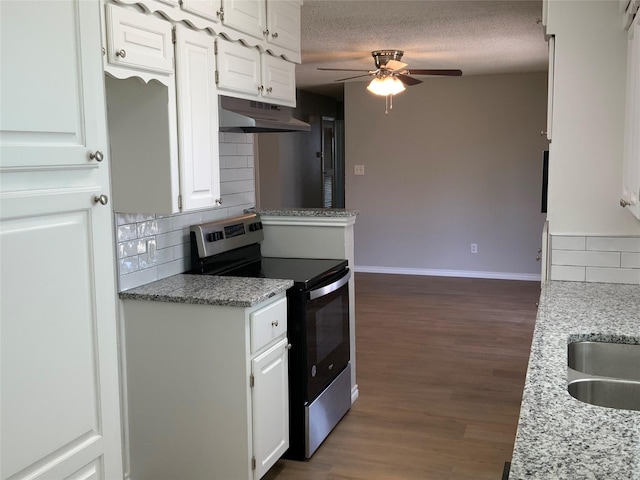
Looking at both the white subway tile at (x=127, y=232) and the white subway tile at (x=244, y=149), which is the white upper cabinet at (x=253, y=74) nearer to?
the white subway tile at (x=244, y=149)

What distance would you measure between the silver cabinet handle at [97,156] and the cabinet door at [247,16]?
4.85 ft

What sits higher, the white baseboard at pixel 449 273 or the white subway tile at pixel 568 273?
the white subway tile at pixel 568 273

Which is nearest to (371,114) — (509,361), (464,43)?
(464,43)

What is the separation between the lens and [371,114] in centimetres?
786

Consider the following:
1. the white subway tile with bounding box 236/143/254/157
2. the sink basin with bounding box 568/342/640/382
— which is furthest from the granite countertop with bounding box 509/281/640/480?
the white subway tile with bounding box 236/143/254/157

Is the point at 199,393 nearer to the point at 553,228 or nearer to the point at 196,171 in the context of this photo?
the point at 196,171

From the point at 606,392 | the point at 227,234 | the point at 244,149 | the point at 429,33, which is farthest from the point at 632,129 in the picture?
the point at 429,33

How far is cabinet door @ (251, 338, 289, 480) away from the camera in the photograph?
2.73 m

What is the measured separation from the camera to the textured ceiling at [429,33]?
4055 millimetres

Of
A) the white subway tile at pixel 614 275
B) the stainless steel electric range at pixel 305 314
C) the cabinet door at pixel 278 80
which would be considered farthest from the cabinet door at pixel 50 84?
the white subway tile at pixel 614 275

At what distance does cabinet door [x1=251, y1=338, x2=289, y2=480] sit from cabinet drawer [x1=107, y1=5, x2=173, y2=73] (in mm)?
1220

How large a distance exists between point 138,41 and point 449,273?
5.85 m

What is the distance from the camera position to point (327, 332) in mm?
3326

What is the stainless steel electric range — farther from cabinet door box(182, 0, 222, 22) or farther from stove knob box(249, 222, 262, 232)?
cabinet door box(182, 0, 222, 22)
